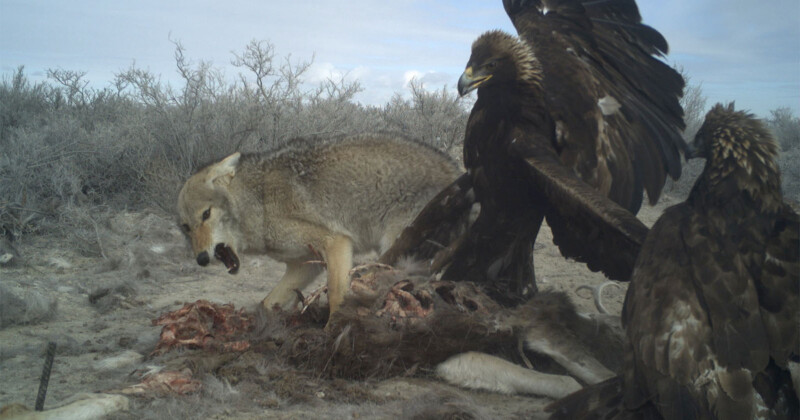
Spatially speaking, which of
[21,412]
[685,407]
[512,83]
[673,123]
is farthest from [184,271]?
[685,407]

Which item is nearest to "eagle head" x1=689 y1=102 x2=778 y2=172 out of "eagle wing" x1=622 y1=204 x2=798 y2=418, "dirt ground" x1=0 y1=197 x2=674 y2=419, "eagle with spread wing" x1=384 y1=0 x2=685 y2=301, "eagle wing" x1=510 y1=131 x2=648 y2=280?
"eagle wing" x1=622 y1=204 x2=798 y2=418

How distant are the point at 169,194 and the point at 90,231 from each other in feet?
3.23

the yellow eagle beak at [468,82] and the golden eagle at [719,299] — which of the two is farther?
the yellow eagle beak at [468,82]

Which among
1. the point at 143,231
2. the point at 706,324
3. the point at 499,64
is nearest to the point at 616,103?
the point at 499,64

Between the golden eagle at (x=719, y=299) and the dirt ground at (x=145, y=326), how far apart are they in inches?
39.6

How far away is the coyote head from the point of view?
518 centimetres

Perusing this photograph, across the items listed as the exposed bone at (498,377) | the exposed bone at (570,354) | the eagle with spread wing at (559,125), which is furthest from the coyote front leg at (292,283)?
the exposed bone at (570,354)

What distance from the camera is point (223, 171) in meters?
5.35

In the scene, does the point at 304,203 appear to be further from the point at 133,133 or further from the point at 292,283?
the point at 133,133

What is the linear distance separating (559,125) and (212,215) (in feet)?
9.63

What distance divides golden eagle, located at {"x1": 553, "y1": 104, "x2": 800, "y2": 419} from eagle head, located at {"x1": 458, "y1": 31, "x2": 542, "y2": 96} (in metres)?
1.49

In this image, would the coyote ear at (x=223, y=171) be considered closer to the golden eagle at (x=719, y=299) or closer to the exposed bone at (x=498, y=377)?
the exposed bone at (x=498, y=377)

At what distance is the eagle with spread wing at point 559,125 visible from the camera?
3990 mm

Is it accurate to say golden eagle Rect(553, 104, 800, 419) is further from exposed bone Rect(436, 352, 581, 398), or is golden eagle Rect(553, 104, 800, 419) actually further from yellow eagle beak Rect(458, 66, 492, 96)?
yellow eagle beak Rect(458, 66, 492, 96)
